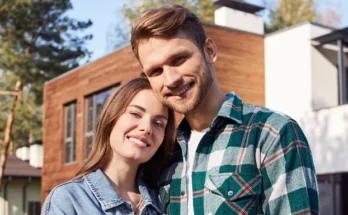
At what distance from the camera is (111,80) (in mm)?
15398

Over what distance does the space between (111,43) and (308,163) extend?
31.9m

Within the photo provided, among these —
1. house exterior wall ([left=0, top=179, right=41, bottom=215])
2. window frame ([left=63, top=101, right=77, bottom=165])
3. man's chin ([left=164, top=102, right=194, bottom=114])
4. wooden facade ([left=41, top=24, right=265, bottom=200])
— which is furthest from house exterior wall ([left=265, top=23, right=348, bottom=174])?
house exterior wall ([left=0, top=179, right=41, bottom=215])

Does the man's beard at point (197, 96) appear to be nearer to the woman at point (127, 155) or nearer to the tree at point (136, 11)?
the woman at point (127, 155)

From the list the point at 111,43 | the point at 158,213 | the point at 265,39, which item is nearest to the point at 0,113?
the point at 111,43

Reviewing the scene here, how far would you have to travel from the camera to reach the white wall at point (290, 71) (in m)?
14.1

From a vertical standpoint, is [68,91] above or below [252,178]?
above

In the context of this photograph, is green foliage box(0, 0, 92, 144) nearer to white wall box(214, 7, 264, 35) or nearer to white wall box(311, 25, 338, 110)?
white wall box(214, 7, 264, 35)

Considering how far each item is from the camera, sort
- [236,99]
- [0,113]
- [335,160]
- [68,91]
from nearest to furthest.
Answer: [236,99]
[335,160]
[68,91]
[0,113]

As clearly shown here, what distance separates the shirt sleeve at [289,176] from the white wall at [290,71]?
12.1 m

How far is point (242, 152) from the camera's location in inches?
91.5

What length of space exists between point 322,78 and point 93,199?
12.2 meters

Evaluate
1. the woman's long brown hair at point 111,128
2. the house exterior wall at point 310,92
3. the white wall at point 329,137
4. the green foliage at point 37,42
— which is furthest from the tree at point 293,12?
the woman's long brown hair at point 111,128

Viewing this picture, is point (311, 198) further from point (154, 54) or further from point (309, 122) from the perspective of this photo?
point (309, 122)

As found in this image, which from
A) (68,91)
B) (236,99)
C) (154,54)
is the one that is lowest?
(236,99)
